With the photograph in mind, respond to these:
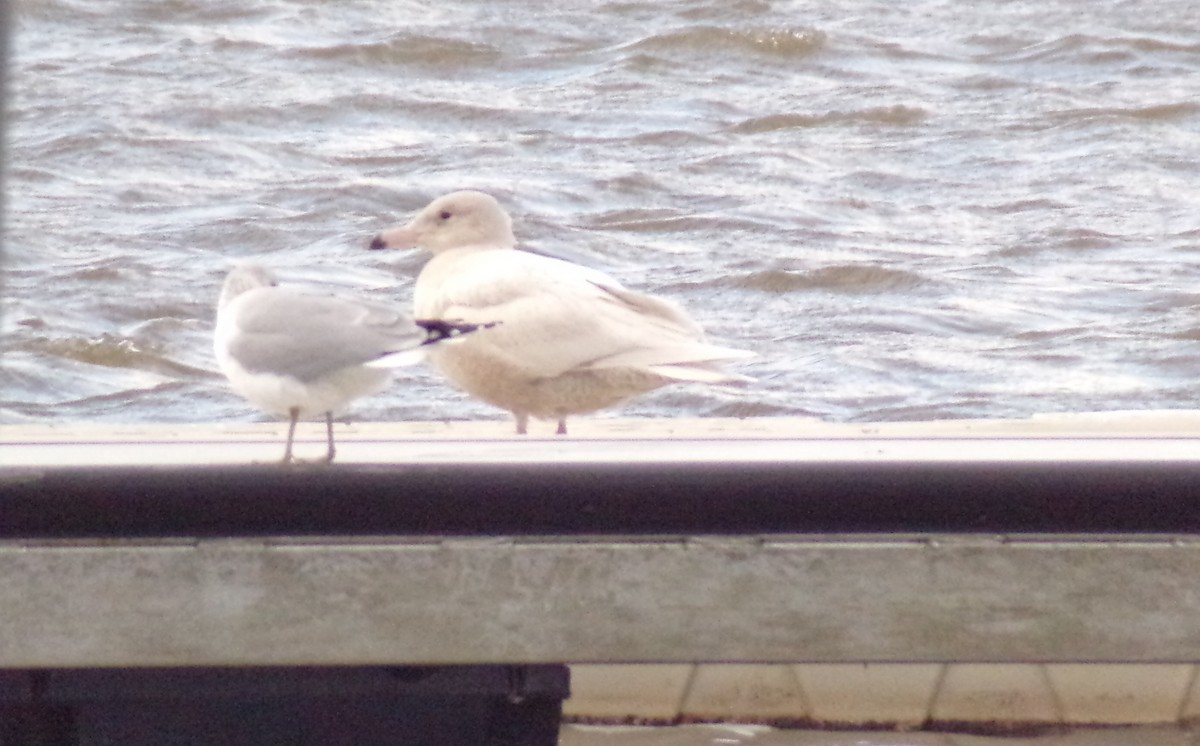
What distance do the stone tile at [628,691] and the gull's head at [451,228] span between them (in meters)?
1.42

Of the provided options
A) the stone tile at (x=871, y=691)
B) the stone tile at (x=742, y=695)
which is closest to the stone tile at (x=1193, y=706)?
the stone tile at (x=871, y=691)

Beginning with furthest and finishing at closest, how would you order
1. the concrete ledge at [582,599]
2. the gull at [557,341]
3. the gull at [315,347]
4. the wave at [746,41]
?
the wave at [746,41]
the gull at [557,341]
the gull at [315,347]
the concrete ledge at [582,599]

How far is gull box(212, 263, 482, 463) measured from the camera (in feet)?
8.17

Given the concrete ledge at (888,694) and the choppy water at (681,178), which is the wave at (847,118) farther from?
the concrete ledge at (888,694)

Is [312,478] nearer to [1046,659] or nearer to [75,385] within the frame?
[1046,659]

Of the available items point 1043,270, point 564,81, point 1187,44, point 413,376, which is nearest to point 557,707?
point 413,376

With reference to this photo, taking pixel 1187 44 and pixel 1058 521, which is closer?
pixel 1058 521

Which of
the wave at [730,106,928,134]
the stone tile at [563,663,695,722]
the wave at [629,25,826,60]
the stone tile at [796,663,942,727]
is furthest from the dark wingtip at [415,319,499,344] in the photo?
the wave at [629,25,826,60]

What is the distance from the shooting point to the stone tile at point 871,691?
2.53 metres

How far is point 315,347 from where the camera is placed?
2.50 m

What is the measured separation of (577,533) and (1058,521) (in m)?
0.50

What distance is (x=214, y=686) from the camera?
89.2 inches

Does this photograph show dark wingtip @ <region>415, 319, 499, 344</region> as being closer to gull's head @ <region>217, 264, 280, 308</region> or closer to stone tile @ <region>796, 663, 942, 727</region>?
gull's head @ <region>217, 264, 280, 308</region>

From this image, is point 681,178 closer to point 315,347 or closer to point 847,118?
point 847,118
